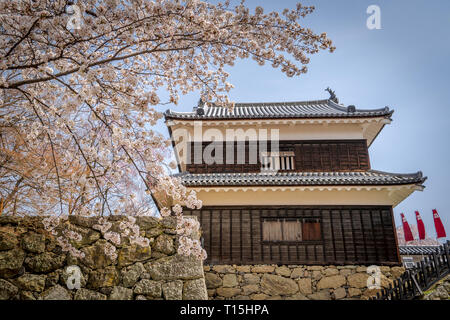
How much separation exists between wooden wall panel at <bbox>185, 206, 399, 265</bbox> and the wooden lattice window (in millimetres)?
116

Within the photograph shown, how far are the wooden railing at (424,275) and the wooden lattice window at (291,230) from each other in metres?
2.39

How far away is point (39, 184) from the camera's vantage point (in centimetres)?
415

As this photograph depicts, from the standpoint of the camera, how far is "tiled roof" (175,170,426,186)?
8.30 meters

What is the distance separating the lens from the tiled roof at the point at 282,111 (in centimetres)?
993

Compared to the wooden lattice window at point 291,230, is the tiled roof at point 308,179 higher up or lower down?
higher up

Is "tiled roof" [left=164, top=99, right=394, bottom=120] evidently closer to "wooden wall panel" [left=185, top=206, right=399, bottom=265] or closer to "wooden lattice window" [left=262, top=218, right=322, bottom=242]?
"wooden wall panel" [left=185, top=206, right=399, bottom=265]

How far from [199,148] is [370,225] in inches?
242

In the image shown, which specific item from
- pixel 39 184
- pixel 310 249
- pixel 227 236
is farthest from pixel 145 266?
pixel 310 249

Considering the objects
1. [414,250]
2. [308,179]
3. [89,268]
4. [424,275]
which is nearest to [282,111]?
[308,179]

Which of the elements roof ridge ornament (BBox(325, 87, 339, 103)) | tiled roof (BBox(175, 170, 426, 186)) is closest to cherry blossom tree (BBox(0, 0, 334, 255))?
tiled roof (BBox(175, 170, 426, 186))

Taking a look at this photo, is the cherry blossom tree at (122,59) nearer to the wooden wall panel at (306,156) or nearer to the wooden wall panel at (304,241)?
the wooden wall panel at (304,241)

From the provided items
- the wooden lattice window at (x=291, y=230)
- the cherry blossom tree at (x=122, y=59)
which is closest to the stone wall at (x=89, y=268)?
the cherry blossom tree at (x=122, y=59)

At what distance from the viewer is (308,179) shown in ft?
28.1
